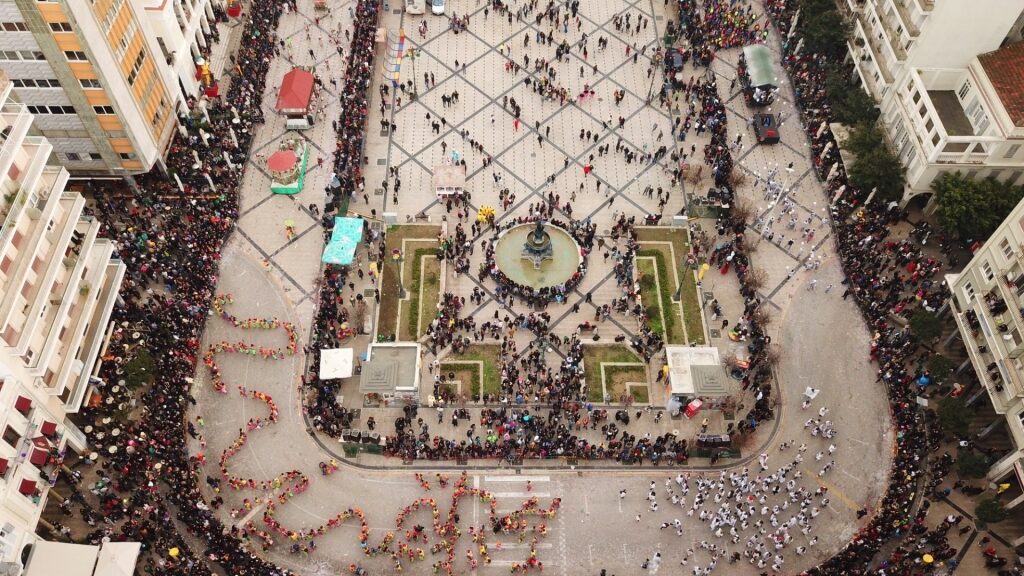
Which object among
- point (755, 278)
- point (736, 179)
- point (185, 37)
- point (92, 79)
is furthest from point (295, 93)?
point (755, 278)

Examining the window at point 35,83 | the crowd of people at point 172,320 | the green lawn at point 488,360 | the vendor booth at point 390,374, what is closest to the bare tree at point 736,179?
the green lawn at point 488,360

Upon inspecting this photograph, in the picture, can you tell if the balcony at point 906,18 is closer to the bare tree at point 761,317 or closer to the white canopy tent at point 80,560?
the bare tree at point 761,317

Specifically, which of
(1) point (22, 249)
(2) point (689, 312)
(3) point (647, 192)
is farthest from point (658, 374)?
(1) point (22, 249)

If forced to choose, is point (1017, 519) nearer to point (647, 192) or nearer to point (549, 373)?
point (549, 373)

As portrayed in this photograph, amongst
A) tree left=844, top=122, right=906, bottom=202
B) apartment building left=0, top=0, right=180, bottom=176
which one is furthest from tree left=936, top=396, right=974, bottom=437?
apartment building left=0, top=0, right=180, bottom=176

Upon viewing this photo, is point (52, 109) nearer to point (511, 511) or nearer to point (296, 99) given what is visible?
point (296, 99)
